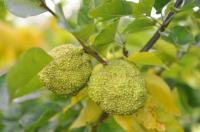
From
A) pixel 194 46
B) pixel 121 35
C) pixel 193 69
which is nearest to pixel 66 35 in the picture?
pixel 193 69

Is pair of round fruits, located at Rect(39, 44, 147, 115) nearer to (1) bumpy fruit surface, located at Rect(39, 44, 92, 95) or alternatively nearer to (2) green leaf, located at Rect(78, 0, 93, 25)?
(1) bumpy fruit surface, located at Rect(39, 44, 92, 95)

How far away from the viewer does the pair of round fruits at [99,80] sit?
111cm

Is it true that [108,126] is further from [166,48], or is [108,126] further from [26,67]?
[26,67]

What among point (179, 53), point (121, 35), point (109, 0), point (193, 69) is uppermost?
point (109, 0)

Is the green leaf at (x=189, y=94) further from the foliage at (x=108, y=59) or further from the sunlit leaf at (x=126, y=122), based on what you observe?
the sunlit leaf at (x=126, y=122)

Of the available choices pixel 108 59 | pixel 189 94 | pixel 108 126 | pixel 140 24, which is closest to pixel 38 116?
pixel 108 126

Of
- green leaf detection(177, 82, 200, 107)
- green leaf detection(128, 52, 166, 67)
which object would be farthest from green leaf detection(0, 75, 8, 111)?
green leaf detection(177, 82, 200, 107)

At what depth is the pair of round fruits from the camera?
43.8 inches

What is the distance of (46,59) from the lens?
105 centimetres

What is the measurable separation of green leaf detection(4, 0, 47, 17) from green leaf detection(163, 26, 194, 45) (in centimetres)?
27

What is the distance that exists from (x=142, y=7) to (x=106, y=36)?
10cm

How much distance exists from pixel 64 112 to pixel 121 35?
297mm

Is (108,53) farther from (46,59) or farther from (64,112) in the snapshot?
(46,59)

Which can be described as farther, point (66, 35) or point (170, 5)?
point (66, 35)
